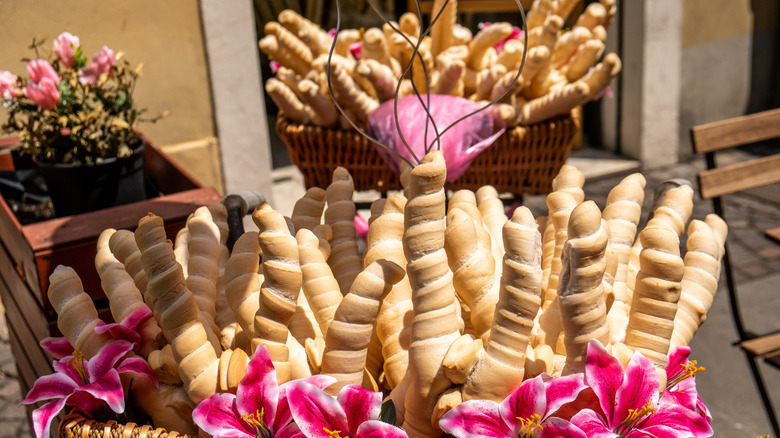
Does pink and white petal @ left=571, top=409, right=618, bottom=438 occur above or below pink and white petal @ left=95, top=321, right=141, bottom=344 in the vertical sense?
below

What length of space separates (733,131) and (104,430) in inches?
67.1

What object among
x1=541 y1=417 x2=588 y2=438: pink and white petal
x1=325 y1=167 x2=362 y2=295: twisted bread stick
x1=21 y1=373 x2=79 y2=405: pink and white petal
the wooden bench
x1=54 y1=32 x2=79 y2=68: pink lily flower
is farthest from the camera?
the wooden bench

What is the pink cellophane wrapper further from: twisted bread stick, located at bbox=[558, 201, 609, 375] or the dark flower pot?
twisted bread stick, located at bbox=[558, 201, 609, 375]

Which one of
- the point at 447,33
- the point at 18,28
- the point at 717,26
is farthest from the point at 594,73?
the point at 717,26

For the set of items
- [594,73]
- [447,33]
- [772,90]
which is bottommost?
[772,90]

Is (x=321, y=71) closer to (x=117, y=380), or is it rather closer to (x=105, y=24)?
(x=117, y=380)

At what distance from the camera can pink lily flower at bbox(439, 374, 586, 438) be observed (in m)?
0.59

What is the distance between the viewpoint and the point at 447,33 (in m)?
1.82

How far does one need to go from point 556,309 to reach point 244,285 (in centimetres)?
Answer: 33

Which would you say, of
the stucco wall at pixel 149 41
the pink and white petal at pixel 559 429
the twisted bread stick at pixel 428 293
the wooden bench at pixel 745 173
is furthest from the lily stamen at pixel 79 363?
the stucco wall at pixel 149 41

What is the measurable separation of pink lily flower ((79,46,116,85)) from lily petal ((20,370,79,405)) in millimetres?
1097

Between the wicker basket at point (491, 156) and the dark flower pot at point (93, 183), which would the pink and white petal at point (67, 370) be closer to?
the dark flower pot at point (93, 183)

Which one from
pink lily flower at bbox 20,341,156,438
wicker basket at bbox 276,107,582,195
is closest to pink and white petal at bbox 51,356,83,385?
pink lily flower at bbox 20,341,156,438

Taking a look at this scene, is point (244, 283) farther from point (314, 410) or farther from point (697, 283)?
point (697, 283)
